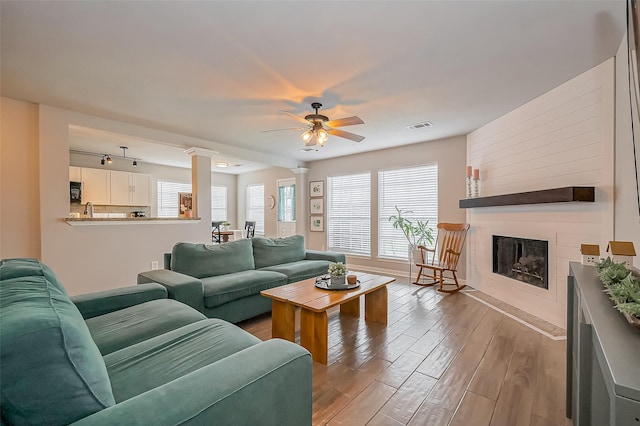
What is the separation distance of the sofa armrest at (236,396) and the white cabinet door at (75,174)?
247 inches

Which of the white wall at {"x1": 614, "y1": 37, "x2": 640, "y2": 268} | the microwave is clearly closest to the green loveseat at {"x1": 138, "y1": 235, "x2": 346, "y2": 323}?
the white wall at {"x1": 614, "y1": 37, "x2": 640, "y2": 268}

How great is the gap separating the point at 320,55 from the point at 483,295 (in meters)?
3.70

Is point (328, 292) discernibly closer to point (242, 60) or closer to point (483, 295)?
point (242, 60)

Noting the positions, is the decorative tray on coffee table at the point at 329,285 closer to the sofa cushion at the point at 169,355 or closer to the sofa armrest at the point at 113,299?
the sofa cushion at the point at 169,355

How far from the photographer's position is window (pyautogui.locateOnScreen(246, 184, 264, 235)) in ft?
26.7

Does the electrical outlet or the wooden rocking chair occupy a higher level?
the electrical outlet

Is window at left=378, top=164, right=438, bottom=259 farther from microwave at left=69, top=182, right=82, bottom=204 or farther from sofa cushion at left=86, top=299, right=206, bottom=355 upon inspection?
microwave at left=69, top=182, right=82, bottom=204

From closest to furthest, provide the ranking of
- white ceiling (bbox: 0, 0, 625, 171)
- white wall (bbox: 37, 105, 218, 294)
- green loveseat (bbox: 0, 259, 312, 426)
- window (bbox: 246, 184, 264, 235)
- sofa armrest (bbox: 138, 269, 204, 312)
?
green loveseat (bbox: 0, 259, 312, 426), white ceiling (bbox: 0, 0, 625, 171), sofa armrest (bbox: 138, 269, 204, 312), white wall (bbox: 37, 105, 218, 294), window (bbox: 246, 184, 264, 235)

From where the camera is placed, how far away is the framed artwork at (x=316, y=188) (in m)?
6.45

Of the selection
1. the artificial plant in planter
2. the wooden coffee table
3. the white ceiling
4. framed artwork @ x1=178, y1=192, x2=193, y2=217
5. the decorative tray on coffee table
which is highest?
the white ceiling

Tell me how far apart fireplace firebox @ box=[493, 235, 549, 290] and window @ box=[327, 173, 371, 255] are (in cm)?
243

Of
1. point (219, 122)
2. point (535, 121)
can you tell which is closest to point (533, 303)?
point (535, 121)

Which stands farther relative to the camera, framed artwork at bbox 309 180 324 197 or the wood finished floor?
framed artwork at bbox 309 180 324 197

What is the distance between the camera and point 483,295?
3873mm
